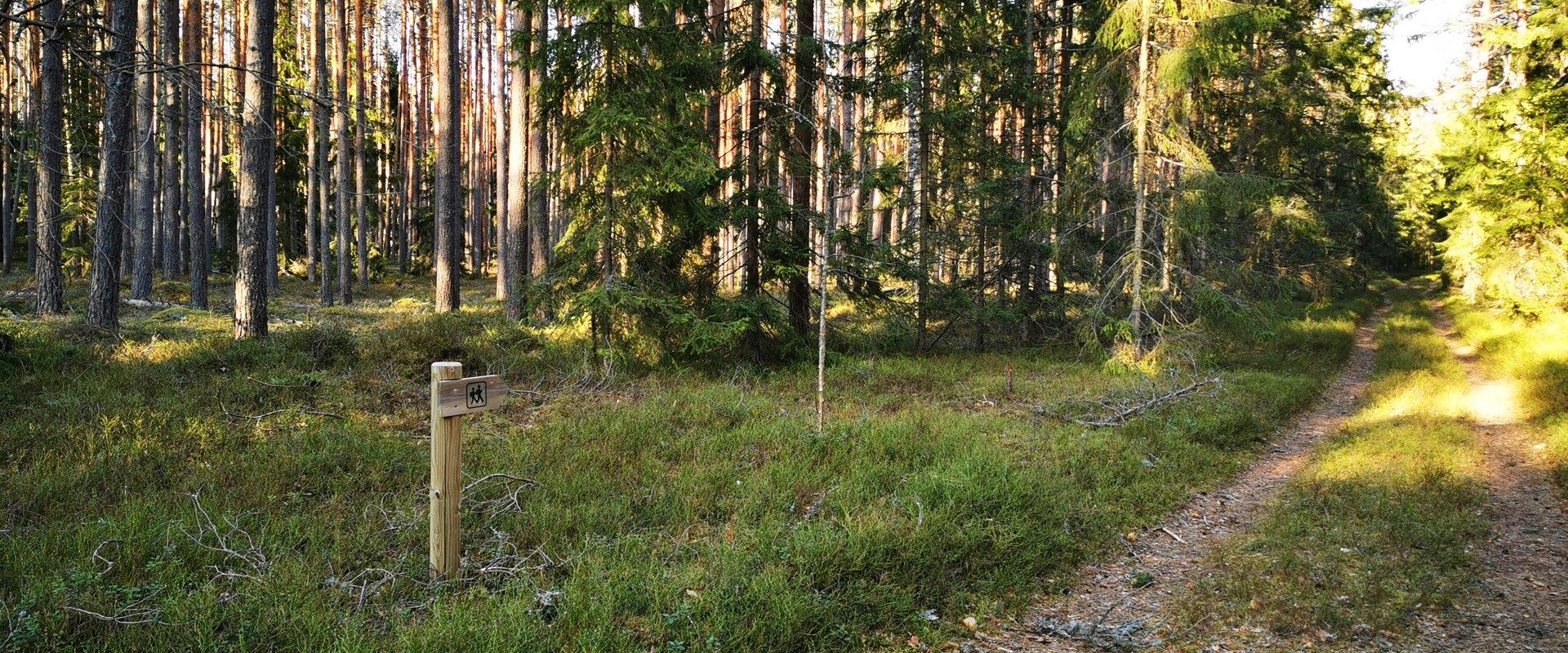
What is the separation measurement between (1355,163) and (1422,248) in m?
24.0

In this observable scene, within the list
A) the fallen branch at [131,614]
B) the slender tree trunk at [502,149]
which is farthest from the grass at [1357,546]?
the slender tree trunk at [502,149]

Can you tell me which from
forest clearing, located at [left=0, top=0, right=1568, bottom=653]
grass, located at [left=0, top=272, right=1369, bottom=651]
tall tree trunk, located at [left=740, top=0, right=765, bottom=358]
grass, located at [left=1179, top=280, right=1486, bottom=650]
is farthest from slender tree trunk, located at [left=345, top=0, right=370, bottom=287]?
grass, located at [left=1179, top=280, right=1486, bottom=650]

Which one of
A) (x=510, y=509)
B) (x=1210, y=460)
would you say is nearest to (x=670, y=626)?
(x=510, y=509)

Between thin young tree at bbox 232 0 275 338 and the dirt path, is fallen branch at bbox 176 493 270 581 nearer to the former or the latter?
the dirt path

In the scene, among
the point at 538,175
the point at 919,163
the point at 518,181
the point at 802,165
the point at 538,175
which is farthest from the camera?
the point at 518,181

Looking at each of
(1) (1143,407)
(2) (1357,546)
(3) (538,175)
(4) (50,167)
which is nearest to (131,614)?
(4) (50,167)

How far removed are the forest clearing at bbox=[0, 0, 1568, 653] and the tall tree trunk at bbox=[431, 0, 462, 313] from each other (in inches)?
5.2

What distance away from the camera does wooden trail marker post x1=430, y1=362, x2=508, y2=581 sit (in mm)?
4508

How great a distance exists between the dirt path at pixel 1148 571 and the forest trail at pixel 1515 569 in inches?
61.3

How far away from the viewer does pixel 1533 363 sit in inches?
535

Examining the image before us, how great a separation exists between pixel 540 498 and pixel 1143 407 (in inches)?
318

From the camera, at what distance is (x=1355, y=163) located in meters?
27.9

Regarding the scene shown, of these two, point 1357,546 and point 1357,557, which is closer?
point 1357,557

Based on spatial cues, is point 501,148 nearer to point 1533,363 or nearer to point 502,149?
point 502,149
